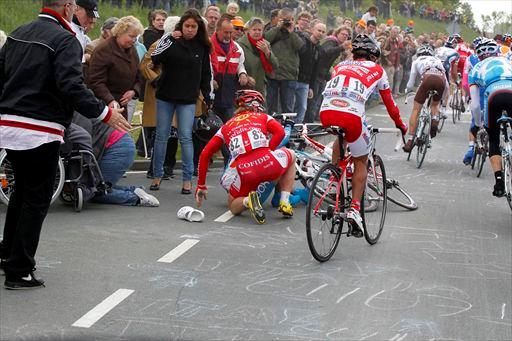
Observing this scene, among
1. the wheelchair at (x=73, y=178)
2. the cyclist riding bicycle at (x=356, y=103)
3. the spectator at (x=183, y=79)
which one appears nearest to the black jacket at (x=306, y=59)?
the spectator at (x=183, y=79)

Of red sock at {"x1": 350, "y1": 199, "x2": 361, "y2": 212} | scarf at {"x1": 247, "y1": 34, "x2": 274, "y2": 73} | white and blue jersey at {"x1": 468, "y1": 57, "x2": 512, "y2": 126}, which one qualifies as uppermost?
white and blue jersey at {"x1": 468, "y1": 57, "x2": 512, "y2": 126}

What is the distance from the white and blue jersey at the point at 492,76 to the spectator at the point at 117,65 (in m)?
4.11

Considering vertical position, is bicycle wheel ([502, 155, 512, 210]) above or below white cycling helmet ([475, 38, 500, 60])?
below

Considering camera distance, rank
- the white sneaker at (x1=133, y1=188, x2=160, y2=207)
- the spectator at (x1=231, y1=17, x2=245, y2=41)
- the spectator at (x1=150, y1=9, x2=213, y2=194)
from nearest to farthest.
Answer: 1. the white sneaker at (x1=133, y1=188, x2=160, y2=207)
2. the spectator at (x1=150, y1=9, x2=213, y2=194)
3. the spectator at (x1=231, y1=17, x2=245, y2=41)

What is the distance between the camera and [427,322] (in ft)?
23.8

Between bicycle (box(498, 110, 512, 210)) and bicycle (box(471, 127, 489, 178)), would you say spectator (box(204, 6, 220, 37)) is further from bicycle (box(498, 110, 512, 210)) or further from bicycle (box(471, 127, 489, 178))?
bicycle (box(498, 110, 512, 210))

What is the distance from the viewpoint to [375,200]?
10.5 m

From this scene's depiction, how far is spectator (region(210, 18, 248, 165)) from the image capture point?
46.5 ft

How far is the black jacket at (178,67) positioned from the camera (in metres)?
12.1

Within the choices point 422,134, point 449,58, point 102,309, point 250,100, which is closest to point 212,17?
point 250,100

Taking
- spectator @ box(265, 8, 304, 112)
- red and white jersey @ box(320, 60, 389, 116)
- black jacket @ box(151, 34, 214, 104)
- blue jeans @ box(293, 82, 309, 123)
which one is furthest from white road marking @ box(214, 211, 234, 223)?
blue jeans @ box(293, 82, 309, 123)

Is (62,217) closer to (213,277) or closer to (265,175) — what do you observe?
(265,175)

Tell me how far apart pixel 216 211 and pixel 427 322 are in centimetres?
455

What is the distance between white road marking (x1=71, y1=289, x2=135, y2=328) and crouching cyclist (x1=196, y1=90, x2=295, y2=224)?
310 centimetres
